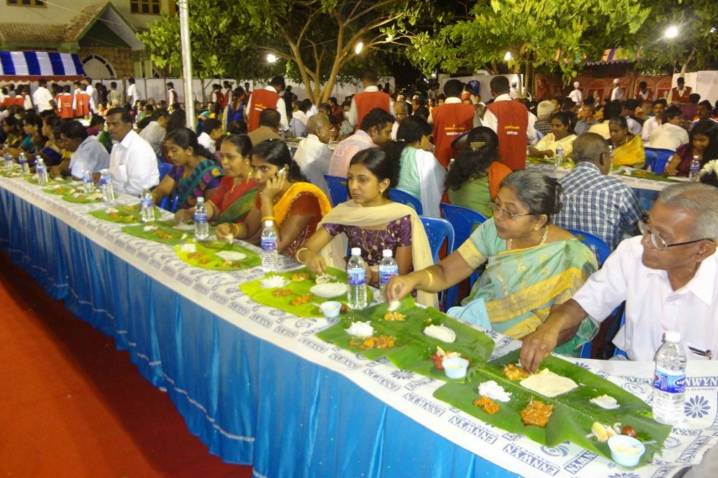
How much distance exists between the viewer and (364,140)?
5449 millimetres

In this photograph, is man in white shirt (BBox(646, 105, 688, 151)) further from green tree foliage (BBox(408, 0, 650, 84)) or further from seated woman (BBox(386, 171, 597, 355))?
seated woman (BBox(386, 171, 597, 355))

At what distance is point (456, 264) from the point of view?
2.59 metres

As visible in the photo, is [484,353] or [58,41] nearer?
[484,353]

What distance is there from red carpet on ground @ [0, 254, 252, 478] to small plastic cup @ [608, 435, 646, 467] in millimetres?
1701

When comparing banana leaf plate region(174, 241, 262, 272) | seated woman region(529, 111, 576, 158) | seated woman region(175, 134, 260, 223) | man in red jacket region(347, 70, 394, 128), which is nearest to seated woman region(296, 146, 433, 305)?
banana leaf plate region(174, 241, 262, 272)

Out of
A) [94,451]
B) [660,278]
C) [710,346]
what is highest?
[660,278]

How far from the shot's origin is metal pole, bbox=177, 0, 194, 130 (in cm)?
550

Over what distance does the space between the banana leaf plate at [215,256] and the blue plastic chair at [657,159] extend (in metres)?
4.98

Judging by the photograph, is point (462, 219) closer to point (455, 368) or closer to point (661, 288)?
point (661, 288)

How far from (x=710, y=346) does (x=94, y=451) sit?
2610 millimetres

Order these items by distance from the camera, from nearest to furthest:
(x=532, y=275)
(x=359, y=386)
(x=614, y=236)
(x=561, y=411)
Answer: (x=561, y=411) → (x=359, y=386) → (x=532, y=275) → (x=614, y=236)

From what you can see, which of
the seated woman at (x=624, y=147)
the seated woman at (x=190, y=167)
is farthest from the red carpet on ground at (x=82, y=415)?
the seated woman at (x=624, y=147)

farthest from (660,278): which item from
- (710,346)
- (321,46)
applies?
(321,46)

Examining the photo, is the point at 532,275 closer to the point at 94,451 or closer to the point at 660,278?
the point at 660,278
